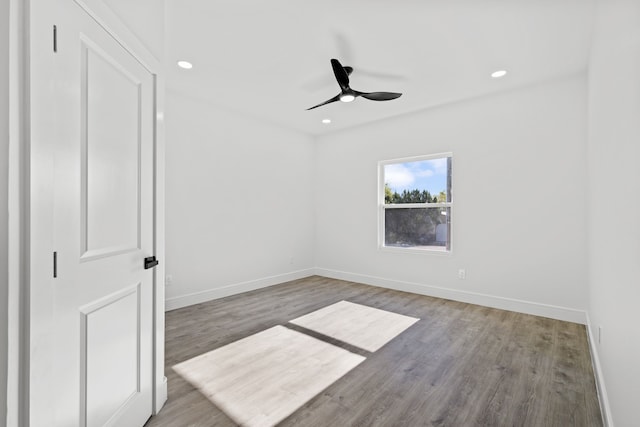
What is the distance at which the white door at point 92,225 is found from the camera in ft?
3.41

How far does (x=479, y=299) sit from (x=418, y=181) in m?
1.88

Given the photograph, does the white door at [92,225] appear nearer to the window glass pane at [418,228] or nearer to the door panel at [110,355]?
the door panel at [110,355]

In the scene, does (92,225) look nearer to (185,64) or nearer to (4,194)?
(4,194)

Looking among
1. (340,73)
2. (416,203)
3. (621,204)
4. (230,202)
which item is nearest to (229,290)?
(230,202)

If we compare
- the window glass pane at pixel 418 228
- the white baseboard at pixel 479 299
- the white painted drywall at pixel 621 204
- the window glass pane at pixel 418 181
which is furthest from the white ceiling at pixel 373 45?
the white baseboard at pixel 479 299

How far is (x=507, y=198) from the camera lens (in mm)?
3740

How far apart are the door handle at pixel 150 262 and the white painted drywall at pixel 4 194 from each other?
30.3 inches

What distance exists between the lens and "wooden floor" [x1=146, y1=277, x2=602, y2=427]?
5.90ft

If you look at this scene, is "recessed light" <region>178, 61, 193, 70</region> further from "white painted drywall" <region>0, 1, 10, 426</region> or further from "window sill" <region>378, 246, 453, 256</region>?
"window sill" <region>378, 246, 453, 256</region>

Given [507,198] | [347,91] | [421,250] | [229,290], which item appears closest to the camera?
[347,91]

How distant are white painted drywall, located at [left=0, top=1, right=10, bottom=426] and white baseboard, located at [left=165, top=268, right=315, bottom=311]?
9.90ft

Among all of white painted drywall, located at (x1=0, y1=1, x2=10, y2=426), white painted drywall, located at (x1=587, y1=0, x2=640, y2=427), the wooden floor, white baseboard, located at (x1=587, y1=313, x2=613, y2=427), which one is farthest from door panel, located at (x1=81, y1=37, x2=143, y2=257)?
white baseboard, located at (x1=587, y1=313, x2=613, y2=427)

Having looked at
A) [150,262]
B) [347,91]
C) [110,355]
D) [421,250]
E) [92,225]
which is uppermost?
[347,91]

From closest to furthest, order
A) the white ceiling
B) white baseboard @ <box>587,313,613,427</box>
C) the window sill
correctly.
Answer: white baseboard @ <box>587,313,613,427</box> < the white ceiling < the window sill
